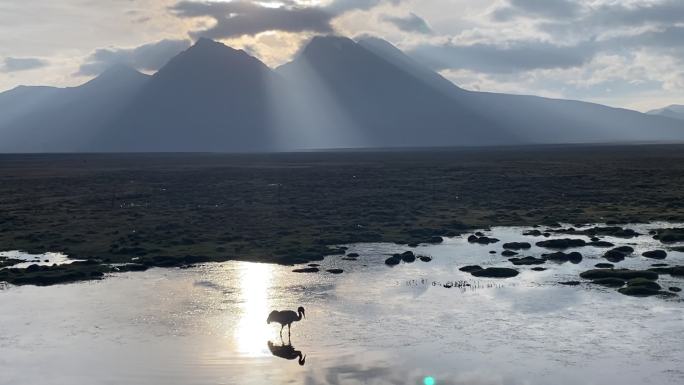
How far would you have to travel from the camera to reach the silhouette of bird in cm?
2514

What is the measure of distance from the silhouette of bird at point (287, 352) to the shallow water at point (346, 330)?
0.31m

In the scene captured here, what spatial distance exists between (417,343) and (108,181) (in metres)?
112

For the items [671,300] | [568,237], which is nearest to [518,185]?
[568,237]

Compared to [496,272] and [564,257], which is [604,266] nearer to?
[564,257]

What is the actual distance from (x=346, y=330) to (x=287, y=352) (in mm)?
3494

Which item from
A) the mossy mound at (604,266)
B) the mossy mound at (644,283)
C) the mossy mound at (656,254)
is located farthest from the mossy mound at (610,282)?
the mossy mound at (656,254)


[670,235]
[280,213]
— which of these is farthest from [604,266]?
[280,213]

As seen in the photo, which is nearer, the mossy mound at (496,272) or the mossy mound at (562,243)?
the mossy mound at (496,272)

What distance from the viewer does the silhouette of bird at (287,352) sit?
2514 cm

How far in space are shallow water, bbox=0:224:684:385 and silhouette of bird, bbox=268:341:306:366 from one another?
31 centimetres

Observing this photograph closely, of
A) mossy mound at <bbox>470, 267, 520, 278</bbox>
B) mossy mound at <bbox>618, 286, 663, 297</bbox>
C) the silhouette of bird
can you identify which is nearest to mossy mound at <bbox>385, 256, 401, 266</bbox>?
mossy mound at <bbox>470, 267, 520, 278</bbox>

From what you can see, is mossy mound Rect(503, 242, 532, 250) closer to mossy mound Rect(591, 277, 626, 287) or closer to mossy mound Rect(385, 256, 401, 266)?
mossy mound Rect(385, 256, 401, 266)

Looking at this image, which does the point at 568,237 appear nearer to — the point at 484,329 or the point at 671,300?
the point at 671,300

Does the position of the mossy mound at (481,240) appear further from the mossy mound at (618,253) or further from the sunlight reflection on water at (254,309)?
the sunlight reflection on water at (254,309)
